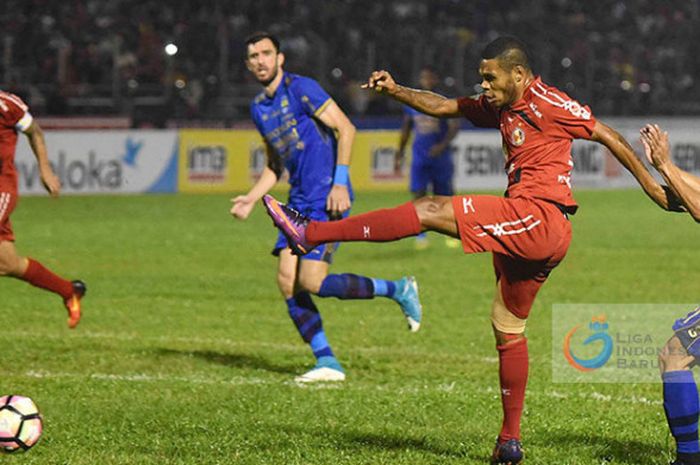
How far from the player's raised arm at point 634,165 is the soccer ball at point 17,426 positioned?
9.72ft

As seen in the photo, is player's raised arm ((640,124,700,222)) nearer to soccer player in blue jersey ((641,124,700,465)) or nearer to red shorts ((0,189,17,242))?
soccer player in blue jersey ((641,124,700,465))

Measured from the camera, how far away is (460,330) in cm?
1093

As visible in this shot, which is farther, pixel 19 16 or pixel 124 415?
pixel 19 16

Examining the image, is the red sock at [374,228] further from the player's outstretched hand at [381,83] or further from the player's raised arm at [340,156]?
the player's raised arm at [340,156]

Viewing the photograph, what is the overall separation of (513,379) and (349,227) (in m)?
1.19

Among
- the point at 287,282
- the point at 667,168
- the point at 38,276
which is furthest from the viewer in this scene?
the point at 38,276

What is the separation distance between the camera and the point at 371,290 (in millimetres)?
8766

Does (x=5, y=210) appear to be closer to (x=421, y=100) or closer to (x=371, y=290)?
(x=371, y=290)

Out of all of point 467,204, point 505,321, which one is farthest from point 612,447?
point 467,204

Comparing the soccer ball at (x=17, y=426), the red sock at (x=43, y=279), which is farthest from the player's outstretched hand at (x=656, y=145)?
the red sock at (x=43, y=279)

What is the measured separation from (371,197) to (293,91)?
1632 centimetres

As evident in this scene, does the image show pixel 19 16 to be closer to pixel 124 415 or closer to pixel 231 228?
pixel 231 228

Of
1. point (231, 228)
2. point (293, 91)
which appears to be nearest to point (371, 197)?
point (231, 228)

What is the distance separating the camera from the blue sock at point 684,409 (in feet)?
18.4
